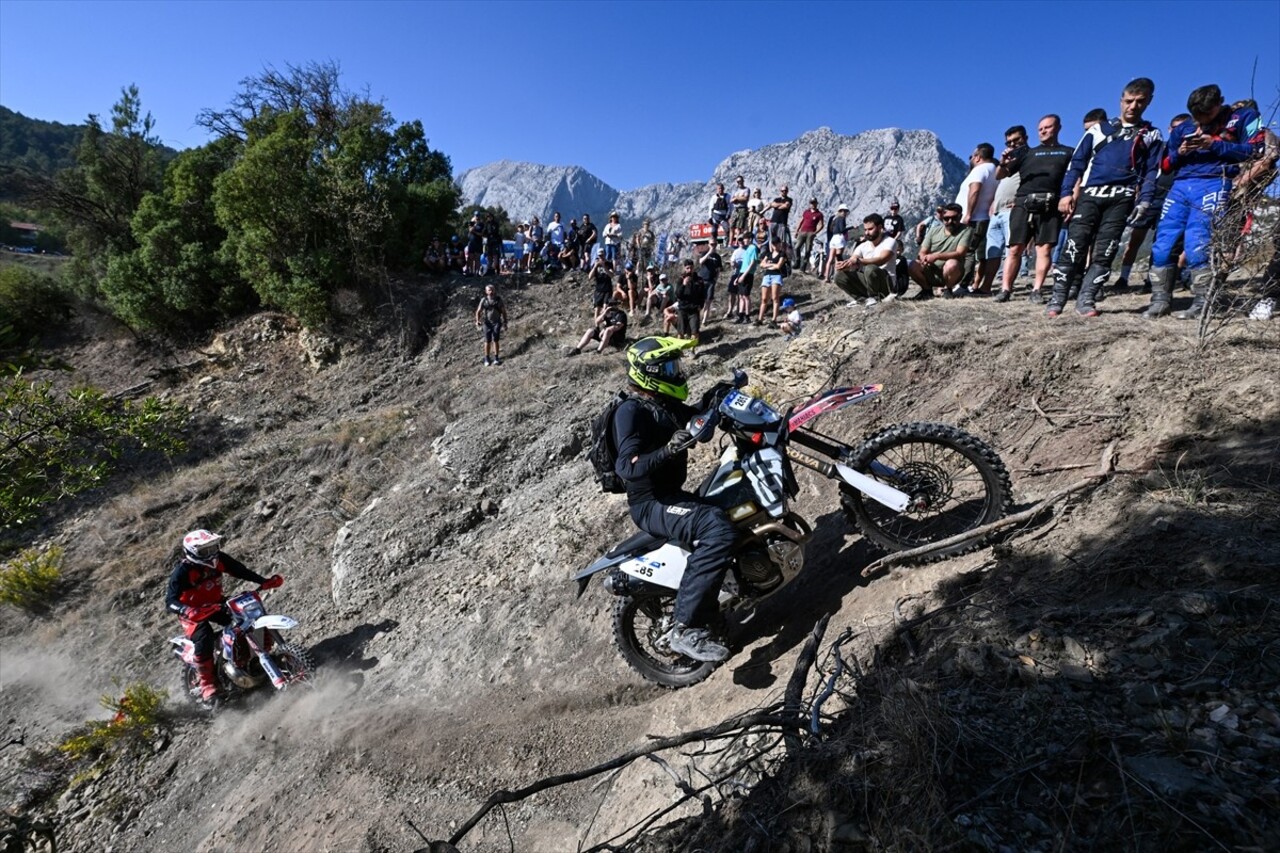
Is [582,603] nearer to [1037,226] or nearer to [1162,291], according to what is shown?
[1162,291]

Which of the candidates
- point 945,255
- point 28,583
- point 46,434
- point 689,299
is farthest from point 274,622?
point 945,255

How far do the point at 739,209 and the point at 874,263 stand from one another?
989cm

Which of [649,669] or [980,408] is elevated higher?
[980,408]

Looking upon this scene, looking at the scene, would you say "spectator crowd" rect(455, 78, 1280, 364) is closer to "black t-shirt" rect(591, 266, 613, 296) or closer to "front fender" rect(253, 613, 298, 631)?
"black t-shirt" rect(591, 266, 613, 296)

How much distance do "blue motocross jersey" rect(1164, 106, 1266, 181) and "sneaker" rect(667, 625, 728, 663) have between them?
6216 millimetres

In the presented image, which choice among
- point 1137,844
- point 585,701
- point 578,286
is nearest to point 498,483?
point 585,701

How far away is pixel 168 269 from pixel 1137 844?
25836mm

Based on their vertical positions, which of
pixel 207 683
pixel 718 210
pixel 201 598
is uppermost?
pixel 718 210

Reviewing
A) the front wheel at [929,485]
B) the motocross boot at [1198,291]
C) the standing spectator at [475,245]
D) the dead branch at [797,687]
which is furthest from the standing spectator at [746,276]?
the standing spectator at [475,245]

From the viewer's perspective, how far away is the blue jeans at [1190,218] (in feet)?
17.2

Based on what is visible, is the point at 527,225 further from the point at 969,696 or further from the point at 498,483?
the point at 969,696

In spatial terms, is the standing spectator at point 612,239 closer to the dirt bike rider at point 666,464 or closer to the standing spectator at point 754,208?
the standing spectator at point 754,208

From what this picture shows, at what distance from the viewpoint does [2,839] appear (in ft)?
8.15

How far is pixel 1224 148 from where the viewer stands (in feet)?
17.1
